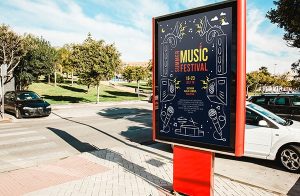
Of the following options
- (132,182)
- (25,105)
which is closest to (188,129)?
(132,182)

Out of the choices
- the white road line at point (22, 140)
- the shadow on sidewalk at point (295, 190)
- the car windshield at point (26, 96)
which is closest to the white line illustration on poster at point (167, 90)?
the shadow on sidewalk at point (295, 190)

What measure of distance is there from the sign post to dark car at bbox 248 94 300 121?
8.38 meters

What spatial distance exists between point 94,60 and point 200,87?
69.7 ft

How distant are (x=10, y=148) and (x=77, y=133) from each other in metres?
3.30

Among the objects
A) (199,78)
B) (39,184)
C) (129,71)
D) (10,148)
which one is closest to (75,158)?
(39,184)

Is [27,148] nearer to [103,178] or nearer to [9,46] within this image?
[103,178]

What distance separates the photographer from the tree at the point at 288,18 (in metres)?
12.4

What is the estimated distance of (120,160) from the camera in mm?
8461

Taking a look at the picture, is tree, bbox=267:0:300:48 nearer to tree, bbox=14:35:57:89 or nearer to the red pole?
the red pole

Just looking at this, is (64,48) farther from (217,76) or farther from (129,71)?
(217,76)

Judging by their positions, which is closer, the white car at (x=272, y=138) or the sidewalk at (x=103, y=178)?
the sidewalk at (x=103, y=178)

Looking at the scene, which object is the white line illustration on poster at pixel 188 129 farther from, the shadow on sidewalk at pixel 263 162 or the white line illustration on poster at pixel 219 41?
the shadow on sidewalk at pixel 263 162

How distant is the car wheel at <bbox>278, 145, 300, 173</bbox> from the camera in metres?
7.31

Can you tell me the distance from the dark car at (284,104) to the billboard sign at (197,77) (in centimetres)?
838
